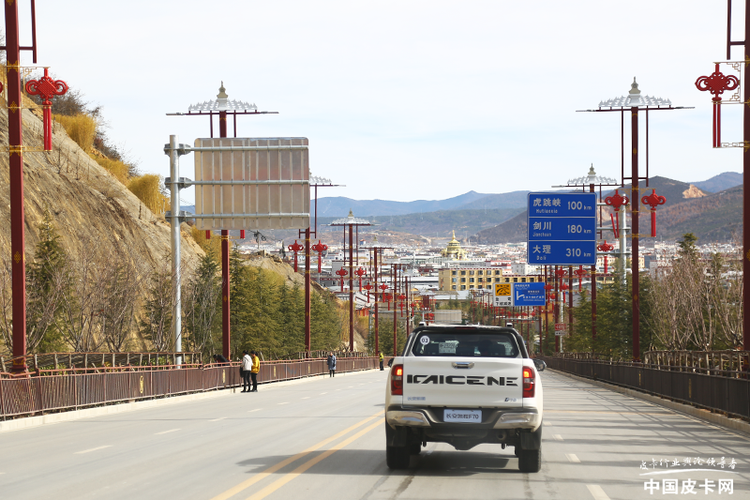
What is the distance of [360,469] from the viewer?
11805 millimetres

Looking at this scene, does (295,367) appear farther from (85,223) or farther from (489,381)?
(489,381)

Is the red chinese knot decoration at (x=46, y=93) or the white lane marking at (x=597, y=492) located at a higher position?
the red chinese knot decoration at (x=46, y=93)

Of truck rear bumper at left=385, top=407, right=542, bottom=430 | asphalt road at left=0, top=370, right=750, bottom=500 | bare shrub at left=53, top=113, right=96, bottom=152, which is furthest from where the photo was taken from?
bare shrub at left=53, top=113, right=96, bottom=152

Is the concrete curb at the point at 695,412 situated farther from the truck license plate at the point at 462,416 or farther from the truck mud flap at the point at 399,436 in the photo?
the truck mud flap at the point at 399,436

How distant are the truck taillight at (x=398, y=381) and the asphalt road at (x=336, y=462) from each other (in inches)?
38.5

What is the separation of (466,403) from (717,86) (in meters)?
13.7

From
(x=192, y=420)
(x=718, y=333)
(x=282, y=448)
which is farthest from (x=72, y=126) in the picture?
(x=282, y=448)

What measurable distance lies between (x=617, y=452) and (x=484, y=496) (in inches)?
199

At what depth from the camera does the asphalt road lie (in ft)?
33.1

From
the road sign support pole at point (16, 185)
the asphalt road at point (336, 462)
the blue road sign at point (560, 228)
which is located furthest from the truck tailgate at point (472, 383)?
the blue road sign at point (560, 228)

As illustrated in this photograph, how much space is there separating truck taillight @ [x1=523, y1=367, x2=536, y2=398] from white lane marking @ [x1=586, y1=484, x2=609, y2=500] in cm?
133

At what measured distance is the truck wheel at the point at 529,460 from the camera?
11.6 meters

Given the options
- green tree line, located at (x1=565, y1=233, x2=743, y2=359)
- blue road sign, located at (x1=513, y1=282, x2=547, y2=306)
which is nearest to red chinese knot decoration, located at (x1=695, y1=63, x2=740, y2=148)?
green tree line, located at (x1=565, y1=233, x2=743, y2=359)

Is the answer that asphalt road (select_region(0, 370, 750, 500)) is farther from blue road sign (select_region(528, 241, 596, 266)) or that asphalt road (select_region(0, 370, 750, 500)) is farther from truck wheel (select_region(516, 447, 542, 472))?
blue road sign (select_region(528, 241, 596, 266))
